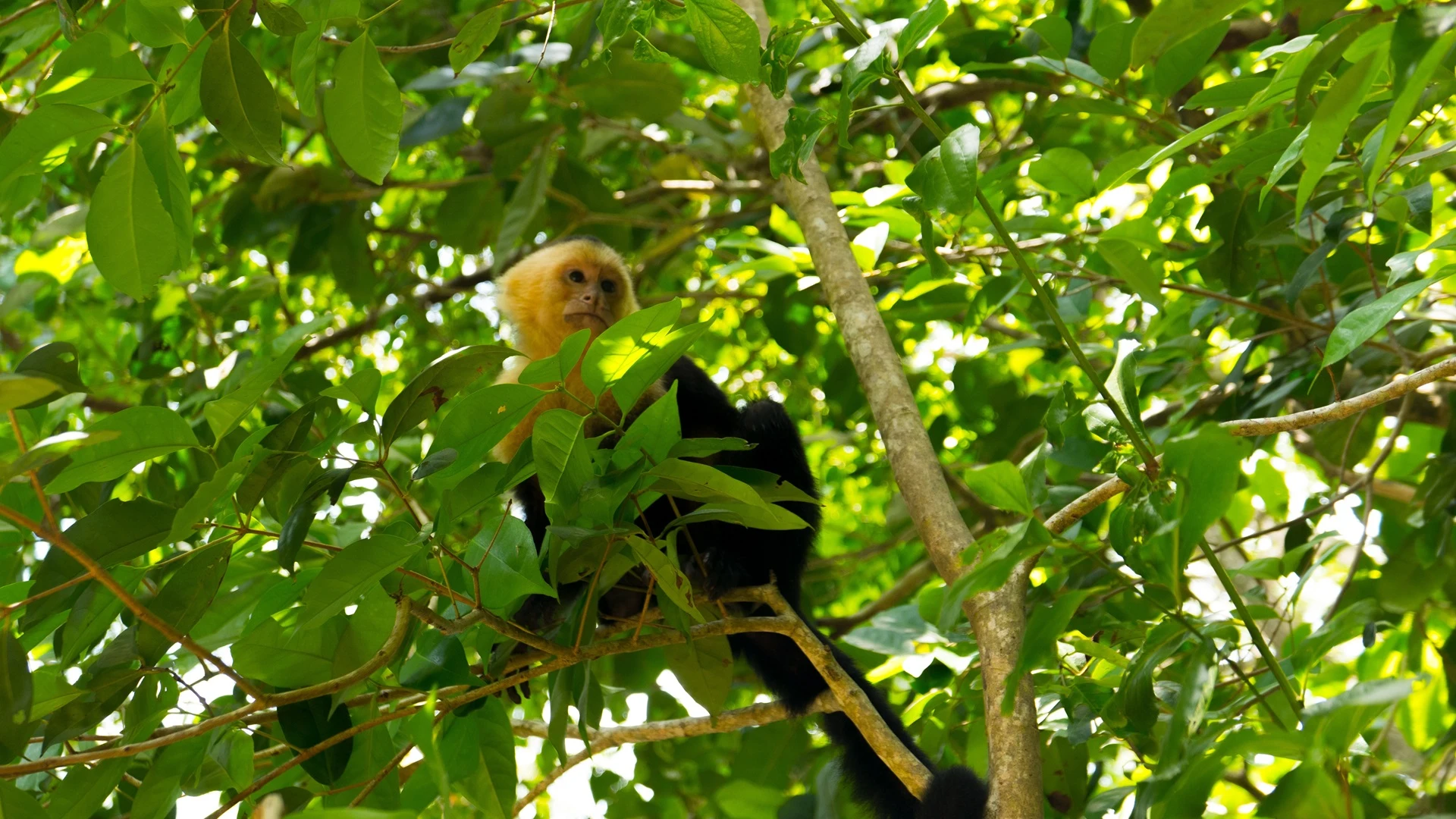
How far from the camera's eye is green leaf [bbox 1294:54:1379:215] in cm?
104

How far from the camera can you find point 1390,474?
12.2 ft

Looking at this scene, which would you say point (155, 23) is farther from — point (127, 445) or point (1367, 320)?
point (1367, 320)

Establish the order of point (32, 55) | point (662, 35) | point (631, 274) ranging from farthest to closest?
1. point (631, 274)
2. point (662, 35)
3. point (32, 55)

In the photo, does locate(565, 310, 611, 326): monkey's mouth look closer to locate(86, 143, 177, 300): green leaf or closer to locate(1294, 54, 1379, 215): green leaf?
locate(86, 143, 177, 300): green leaf

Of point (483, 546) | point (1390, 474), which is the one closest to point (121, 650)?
point (483, 546)

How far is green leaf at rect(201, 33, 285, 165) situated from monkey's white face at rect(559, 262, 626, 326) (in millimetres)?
1757

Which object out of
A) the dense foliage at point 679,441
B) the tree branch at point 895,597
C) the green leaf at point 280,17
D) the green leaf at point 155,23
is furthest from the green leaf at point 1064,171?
the tree branch at point 895,597

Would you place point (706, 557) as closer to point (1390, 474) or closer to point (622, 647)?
point (622, 647)

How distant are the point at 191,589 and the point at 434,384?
0.40 metres

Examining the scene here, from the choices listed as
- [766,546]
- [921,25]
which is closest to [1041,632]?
[921,25]

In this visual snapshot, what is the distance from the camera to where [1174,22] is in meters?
1.27

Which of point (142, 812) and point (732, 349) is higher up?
point (142, 812)

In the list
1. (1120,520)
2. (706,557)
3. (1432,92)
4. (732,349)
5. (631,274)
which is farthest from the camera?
(732,349)

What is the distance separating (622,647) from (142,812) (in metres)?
0.65
